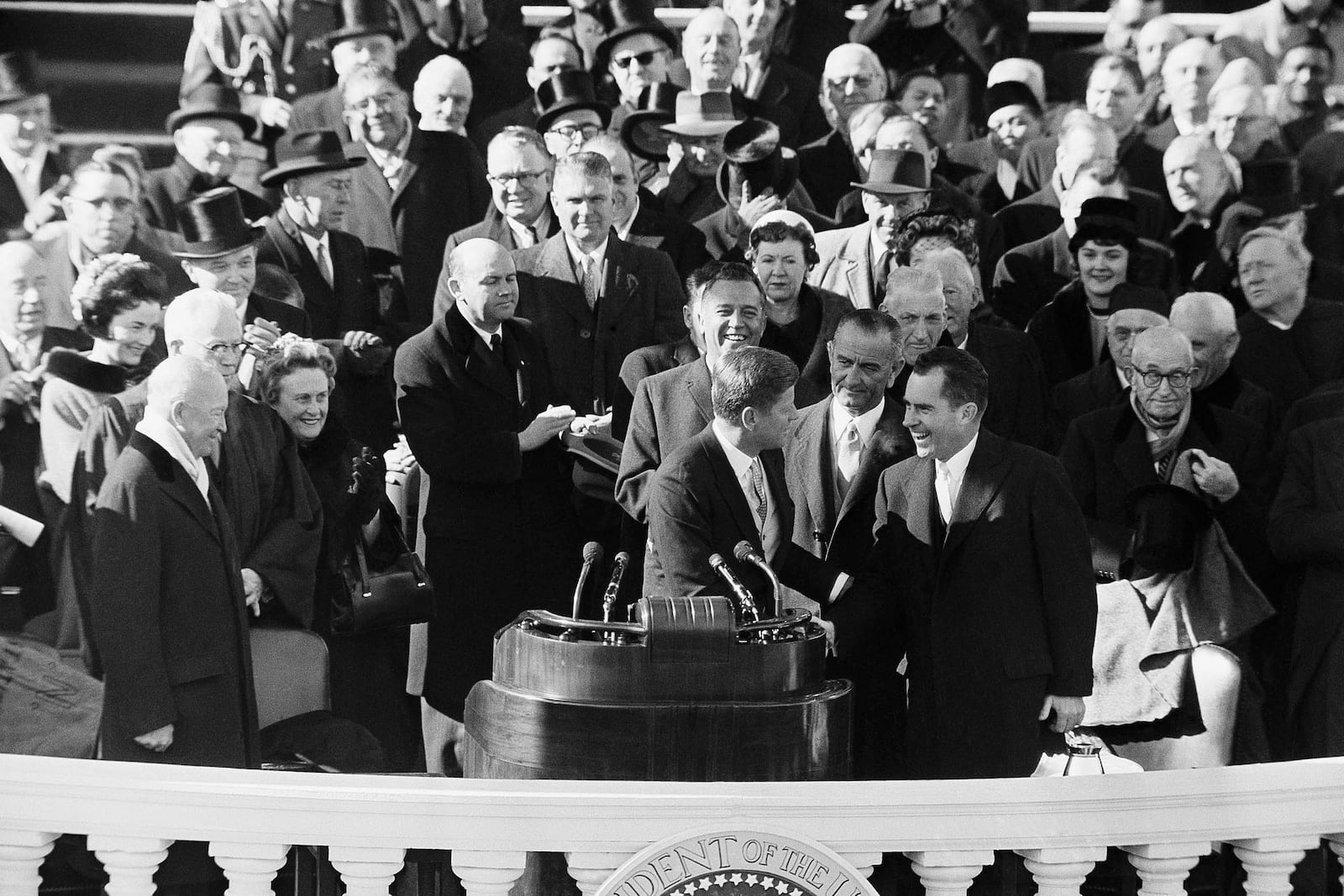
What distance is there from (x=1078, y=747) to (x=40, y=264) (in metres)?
3.65

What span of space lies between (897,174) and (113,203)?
2.91m

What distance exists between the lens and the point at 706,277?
5.67 m

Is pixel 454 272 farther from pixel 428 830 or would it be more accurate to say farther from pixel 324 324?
pixel 428 830

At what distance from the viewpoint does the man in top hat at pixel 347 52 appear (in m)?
8.19

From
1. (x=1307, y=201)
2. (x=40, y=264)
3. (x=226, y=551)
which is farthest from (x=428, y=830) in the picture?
(x=1307, y=201)

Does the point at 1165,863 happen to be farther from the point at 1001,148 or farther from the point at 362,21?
the point at 362,21

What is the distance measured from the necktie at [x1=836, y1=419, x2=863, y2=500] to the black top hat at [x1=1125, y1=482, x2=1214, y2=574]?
0.87 metres

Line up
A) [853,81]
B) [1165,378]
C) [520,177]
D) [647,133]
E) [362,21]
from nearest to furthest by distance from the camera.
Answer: [1165,378], [520,177], [647,133], [853,81], [362,21]

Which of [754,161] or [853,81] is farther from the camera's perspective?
[853,81]

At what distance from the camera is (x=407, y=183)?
7.48 meters

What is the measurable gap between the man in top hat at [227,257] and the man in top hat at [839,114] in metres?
2.56

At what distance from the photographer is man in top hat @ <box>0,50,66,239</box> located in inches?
282

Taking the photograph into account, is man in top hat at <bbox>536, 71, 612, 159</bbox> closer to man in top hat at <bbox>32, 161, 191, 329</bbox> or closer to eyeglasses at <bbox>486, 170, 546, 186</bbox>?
eyeglasses at <bbox>486, 170, 546, 186</bbox>

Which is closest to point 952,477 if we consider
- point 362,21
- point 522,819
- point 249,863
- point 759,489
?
point 759,489
